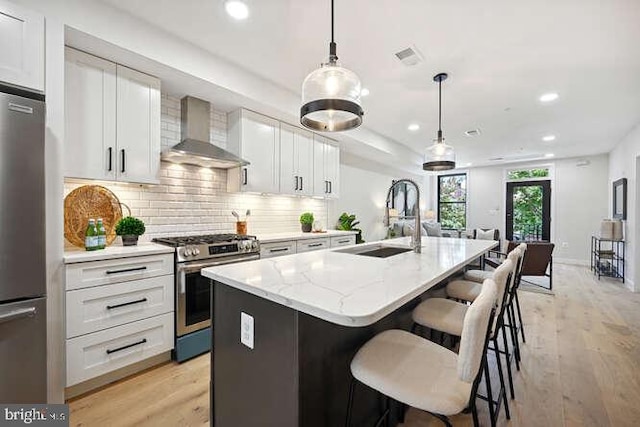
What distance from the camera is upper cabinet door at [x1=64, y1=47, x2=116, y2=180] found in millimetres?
2037

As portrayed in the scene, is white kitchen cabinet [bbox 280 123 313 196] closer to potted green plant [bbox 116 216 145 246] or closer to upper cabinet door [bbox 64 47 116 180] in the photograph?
potted green plant [bbox 116 216 145 246]

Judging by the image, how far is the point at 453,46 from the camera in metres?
2.43

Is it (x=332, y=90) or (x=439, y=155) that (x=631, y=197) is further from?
(x=332, y=90)

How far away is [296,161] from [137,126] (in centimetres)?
186

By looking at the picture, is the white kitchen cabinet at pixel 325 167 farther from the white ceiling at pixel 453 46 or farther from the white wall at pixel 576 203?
the white wall at pixel 576 203

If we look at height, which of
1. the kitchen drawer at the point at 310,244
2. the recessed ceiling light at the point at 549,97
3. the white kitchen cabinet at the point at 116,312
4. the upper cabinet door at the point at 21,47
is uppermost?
the recessed ceiling light at the point at 549,97

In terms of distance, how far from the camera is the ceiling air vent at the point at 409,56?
248 centimetres

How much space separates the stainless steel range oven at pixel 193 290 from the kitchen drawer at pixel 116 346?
0.33 feet

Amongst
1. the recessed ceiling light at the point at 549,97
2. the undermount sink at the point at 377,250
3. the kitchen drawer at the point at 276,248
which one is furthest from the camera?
the recessed ceiling light at the point at 549,97

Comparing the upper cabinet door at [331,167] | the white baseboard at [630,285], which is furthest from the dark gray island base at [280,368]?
the white baseboard at [630,285]

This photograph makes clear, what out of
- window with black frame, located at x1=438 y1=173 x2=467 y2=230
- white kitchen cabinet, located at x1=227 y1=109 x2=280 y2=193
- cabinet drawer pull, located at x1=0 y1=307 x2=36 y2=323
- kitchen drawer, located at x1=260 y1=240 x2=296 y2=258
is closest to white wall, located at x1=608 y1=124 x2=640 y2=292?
window with black frame, located at x1=438 y1=173 x2=467 y2=230

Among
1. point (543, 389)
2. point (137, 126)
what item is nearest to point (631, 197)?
point (543, 389)

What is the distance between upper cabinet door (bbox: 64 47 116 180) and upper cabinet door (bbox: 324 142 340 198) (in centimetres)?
267

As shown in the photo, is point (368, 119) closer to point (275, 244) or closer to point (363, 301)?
point (275, 244)
